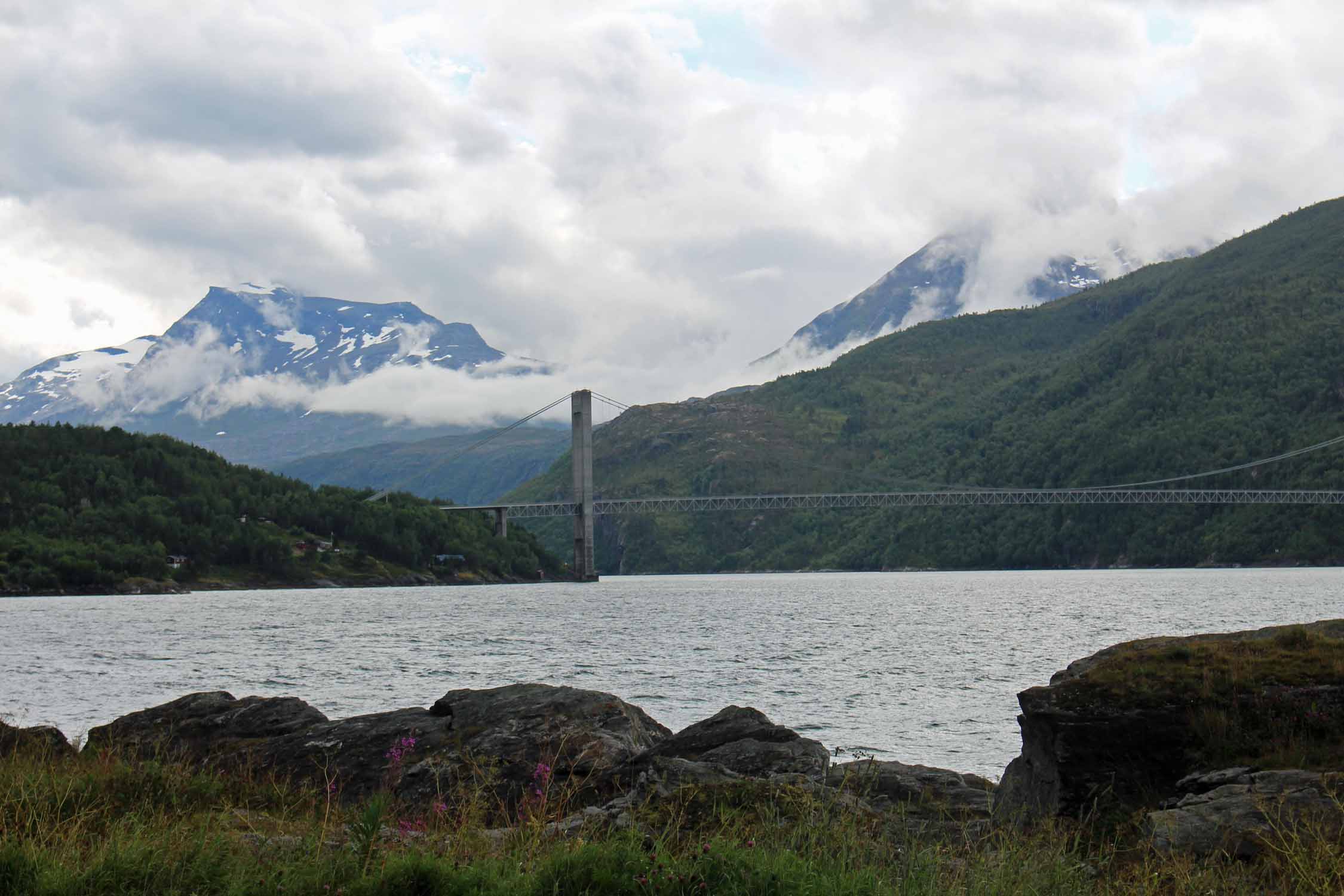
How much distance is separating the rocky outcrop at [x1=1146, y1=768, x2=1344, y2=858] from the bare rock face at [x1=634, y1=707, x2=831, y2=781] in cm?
400

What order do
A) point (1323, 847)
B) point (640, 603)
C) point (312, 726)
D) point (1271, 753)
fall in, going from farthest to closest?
point (640, 603) < point (312, 726) < point (1271, 753) < point (1323, 847)

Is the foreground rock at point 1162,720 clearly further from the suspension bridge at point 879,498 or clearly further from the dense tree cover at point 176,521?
the suspension bridge at point 879,498

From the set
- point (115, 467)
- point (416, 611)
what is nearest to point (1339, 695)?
point (416, 611)

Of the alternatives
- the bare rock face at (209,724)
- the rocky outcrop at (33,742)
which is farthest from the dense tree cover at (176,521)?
the rocky outcrop at (33,742)

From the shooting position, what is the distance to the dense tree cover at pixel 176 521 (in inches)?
4956

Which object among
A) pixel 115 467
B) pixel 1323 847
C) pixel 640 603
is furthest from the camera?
pixel 115 467

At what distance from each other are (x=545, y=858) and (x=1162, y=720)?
7.92 metres

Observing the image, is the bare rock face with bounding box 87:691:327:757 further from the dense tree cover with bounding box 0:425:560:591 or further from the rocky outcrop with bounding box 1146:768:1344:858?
the dense tree cover with bounding box 0:425:560:591

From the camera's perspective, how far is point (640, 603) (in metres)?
102

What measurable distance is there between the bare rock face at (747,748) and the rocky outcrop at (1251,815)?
13.1ft

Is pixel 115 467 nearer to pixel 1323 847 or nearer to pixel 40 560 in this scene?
pixel 40 560

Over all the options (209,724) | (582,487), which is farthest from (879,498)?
(209,724)

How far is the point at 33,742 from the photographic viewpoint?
48.9 feet

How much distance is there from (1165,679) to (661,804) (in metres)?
6.10
